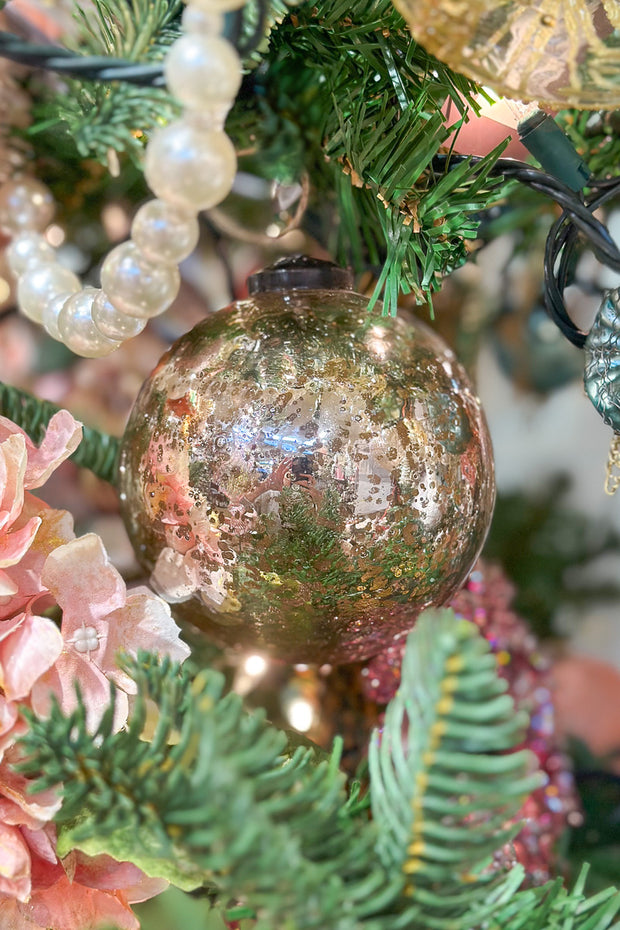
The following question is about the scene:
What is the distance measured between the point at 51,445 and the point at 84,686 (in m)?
0.09

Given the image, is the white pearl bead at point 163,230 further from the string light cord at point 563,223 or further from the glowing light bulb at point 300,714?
the glowing light bulb at point 300,714

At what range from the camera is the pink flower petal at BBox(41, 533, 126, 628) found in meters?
0.28

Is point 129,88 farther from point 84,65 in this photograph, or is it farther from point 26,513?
point 26,513

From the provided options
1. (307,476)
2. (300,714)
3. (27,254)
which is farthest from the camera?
(300,714)

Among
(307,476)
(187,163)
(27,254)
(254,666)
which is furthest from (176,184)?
(254,666)

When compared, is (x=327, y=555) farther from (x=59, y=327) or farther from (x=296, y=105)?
(x=296, y=105)

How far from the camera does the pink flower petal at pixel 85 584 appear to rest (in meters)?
0.28

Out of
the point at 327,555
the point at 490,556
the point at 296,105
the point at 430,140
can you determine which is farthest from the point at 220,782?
the point at 490,556

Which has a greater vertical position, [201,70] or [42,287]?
[201,70]

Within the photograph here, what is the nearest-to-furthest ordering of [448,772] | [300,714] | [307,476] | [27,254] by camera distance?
1. [448,772]
2. [307,476]
3. [27,254]
4. [300,714]

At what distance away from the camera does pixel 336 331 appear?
30cm

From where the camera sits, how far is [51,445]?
290 mm

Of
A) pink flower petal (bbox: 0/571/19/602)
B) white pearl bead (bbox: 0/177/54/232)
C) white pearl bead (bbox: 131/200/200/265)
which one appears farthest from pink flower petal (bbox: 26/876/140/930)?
white pearl bead (bbox: 0/177/54/232)

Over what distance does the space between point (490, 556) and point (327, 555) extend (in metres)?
0.36
